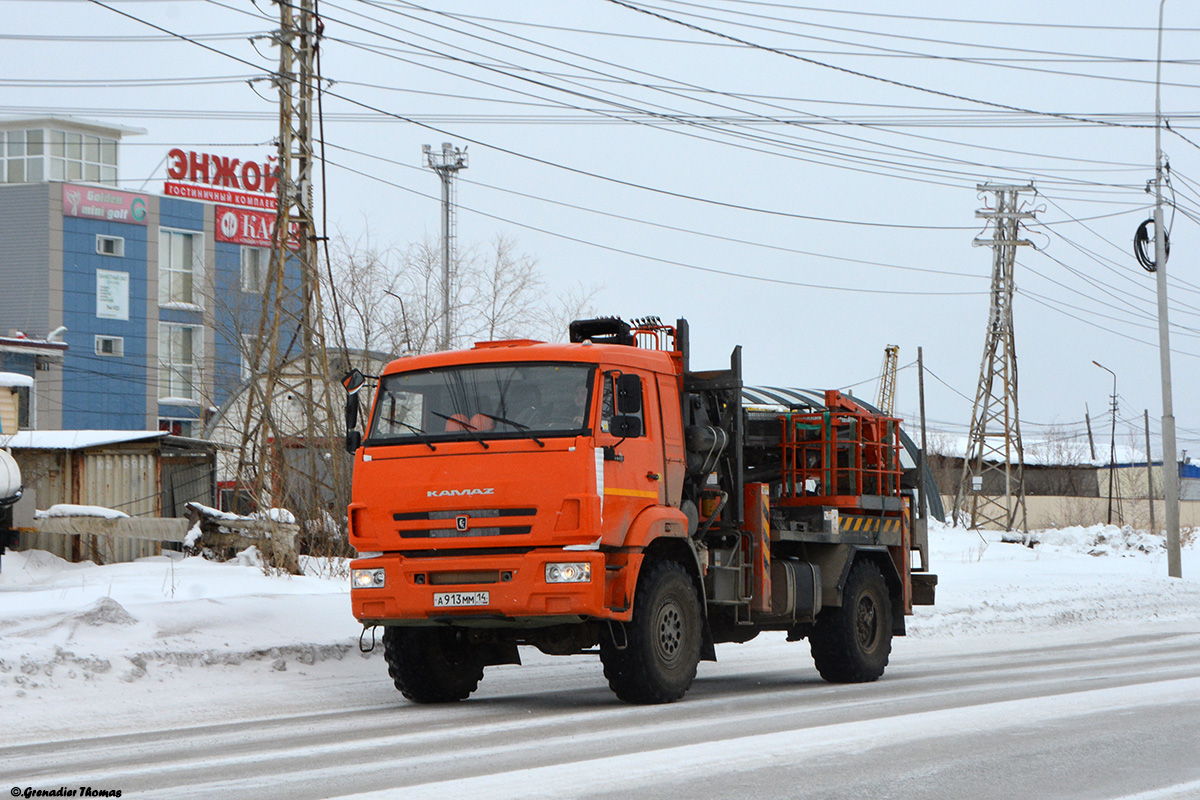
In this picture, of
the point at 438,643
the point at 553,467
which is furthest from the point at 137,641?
the point at 553,467

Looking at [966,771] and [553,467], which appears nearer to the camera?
[966,771]

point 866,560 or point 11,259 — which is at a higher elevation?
point 11,259

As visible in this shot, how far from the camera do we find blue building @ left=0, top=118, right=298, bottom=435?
6359 centimetres

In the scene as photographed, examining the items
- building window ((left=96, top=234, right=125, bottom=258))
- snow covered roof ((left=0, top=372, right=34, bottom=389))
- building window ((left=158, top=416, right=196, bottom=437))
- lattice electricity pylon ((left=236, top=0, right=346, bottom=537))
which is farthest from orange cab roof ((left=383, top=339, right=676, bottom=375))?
building window ((left=158, top=416, right=196, bottom=437))

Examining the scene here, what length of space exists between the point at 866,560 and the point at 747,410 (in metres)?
2.32

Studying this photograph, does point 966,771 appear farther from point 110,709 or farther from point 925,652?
point 925,652

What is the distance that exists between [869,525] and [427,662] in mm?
5062

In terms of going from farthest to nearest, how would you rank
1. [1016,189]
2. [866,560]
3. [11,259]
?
1. [11,259]
2. [1016,189]
3. [866,560]

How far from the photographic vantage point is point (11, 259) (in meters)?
63.9

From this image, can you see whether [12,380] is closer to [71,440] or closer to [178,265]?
[71,440]

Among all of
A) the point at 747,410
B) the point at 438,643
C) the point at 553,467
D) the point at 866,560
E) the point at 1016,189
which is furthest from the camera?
the point at 1016,189

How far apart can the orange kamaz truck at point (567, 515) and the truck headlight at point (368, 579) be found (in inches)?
0.6

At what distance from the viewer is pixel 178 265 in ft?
225

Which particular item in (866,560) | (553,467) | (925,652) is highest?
(553,467)
